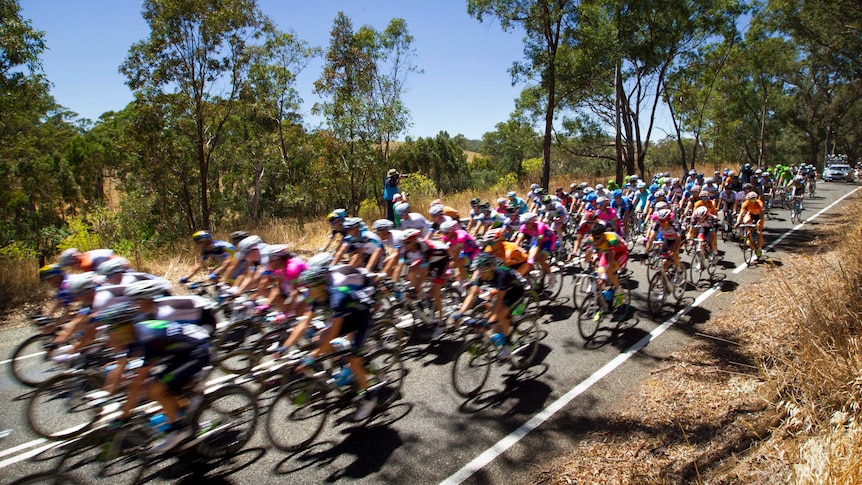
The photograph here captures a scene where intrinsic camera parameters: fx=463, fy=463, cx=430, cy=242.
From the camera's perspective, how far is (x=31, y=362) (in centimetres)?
632

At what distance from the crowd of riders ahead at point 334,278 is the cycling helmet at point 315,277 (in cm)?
1

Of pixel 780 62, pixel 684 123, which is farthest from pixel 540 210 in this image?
pixel 780 62

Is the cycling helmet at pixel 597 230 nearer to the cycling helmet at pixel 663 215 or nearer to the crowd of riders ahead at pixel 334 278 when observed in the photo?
the crowd of riders ahead at pixel 334 278

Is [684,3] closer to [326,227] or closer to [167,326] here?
[326,227]

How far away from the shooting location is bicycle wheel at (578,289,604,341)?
7172 mm

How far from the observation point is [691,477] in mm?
4195

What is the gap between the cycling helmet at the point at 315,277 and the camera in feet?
16.3

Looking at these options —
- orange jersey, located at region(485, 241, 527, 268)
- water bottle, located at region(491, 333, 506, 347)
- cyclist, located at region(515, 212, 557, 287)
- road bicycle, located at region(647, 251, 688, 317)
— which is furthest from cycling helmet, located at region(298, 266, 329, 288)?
road bicycle, located at region(647, 251, 688, 317)

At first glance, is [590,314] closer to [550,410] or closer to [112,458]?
[550,410]

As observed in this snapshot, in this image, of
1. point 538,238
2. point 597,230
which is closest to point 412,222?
point 538,238

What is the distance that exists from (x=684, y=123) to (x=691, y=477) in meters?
37.2

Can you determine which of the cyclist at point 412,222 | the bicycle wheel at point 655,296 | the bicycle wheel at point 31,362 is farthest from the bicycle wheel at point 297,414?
the bicycle wheel at point 655,296

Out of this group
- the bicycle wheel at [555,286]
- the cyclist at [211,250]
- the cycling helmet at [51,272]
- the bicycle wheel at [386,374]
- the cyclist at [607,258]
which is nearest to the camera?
the bicycle wheel at [386,374]

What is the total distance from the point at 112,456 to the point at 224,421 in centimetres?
93
